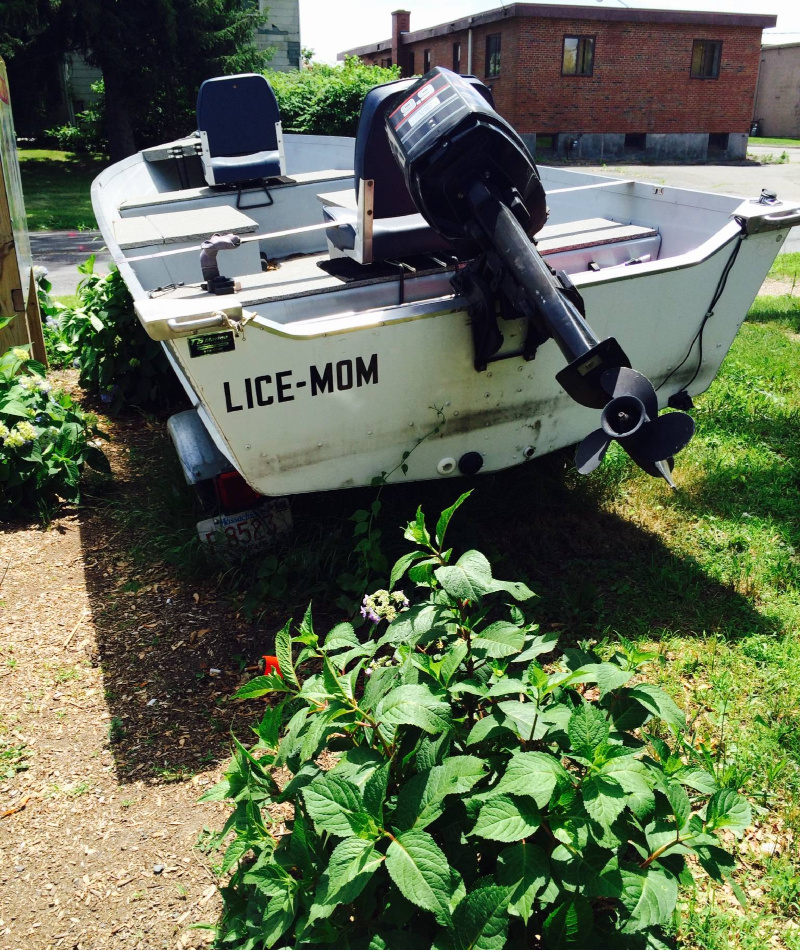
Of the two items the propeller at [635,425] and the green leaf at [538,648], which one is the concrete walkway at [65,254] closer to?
the propeller at [635,425]

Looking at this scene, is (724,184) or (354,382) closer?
(354,382)

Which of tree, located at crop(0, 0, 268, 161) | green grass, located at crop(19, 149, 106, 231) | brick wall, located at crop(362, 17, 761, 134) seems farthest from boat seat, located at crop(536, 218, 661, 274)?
brick wall, located at crop(362, 17, 761, 134)

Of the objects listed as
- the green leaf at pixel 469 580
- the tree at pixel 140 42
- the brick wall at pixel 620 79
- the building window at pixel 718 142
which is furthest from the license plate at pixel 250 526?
the building window at pixel 718 142

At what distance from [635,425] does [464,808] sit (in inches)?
48.4

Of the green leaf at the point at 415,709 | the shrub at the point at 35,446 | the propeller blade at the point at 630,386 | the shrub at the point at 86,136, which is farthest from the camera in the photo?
the shrub at the point at 86,136

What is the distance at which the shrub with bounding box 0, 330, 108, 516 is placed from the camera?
3.99 m

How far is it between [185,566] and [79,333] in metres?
2.73

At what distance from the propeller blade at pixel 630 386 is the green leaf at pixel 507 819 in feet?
4.24

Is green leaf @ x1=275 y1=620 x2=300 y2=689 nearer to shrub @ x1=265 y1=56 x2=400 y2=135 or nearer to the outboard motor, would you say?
the outboard motor

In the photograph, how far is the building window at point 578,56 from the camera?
949 inches

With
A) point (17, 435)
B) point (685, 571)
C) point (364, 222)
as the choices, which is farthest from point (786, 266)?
point (17, 435)

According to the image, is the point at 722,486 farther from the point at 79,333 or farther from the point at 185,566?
the point at 79,333

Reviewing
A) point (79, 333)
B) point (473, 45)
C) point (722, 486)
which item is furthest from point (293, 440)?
point (473, 45)

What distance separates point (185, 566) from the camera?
3582 millimetres
